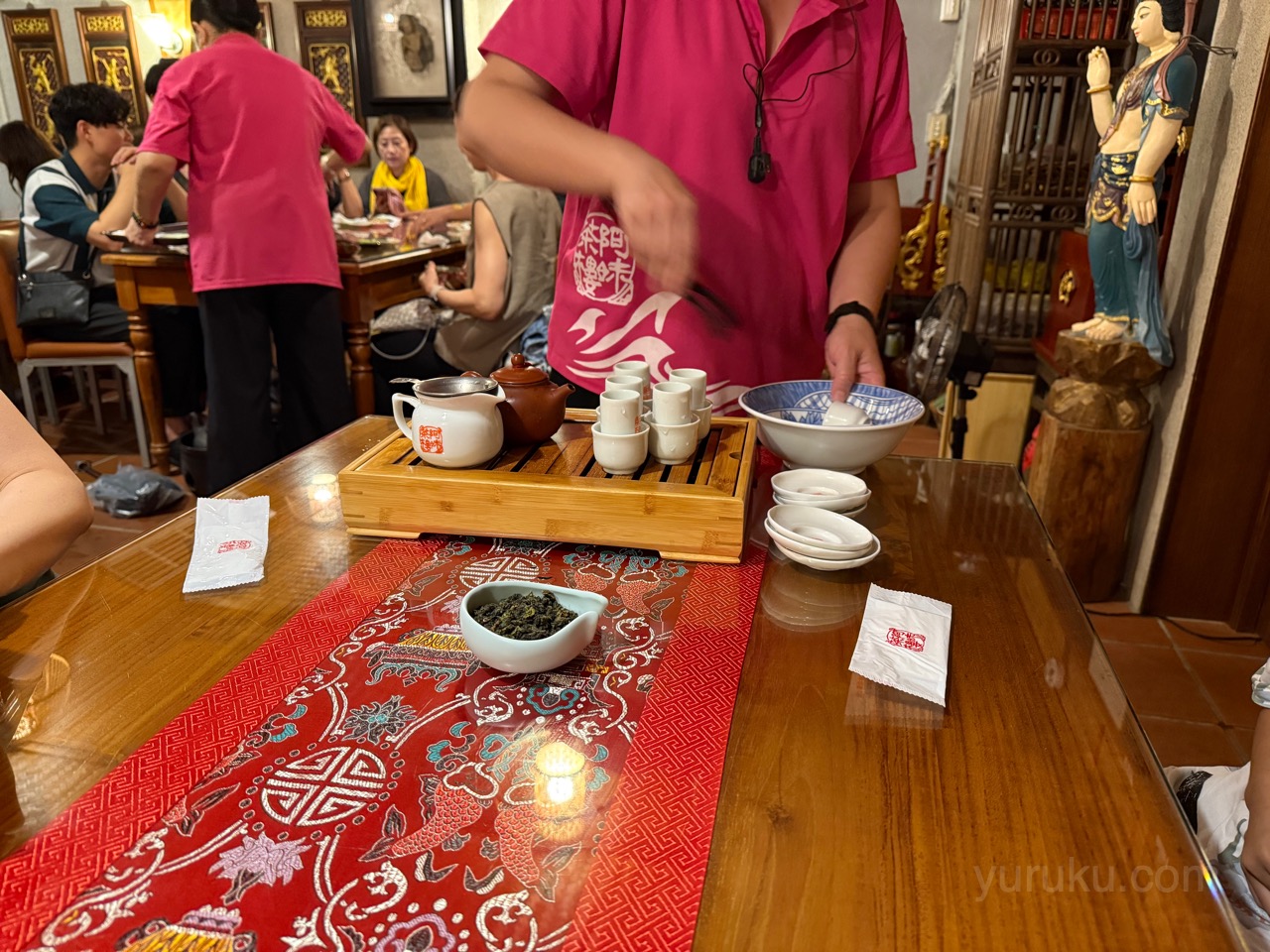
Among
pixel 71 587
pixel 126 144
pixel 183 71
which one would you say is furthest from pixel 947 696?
pixel 126 144

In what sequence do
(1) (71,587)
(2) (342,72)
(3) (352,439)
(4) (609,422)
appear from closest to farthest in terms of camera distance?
1. (1) (71,587)
2. (4) (609,422)
3. (3) (352,439)
4. (2) (342,72)

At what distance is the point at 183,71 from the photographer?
255 cm

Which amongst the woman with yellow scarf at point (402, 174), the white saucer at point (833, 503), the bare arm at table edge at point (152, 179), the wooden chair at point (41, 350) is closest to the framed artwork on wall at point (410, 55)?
the woman with yellow scarf at point (402, 174)

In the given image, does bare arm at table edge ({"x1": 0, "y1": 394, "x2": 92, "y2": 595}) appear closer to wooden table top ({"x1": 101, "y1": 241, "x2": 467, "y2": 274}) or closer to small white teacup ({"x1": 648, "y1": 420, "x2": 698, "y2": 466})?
small white teacup ({"x1": 648, "y1": 420, "x2": 698, "y2": 466})

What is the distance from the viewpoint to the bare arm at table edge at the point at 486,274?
9.23 feet

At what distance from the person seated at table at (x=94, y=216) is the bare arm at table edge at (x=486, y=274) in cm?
149

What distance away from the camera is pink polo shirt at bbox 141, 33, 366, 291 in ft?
8.57

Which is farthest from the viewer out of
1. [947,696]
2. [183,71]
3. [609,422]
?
[183,71]

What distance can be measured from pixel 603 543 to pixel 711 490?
0.51ft

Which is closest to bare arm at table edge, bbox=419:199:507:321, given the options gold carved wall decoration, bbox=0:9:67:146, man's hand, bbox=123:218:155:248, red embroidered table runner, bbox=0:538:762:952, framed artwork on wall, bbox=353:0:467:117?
man's hand, bbox=123:218:155:248

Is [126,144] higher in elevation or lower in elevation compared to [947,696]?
higher

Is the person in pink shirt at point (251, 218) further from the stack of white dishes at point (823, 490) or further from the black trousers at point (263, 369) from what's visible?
the stack of white dishes at point (823, 490)

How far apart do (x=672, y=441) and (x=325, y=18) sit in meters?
6.31

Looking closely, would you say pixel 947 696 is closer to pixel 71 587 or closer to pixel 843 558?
pixel 843 558
